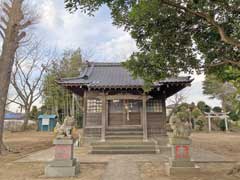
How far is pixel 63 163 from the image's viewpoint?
4.95 meters

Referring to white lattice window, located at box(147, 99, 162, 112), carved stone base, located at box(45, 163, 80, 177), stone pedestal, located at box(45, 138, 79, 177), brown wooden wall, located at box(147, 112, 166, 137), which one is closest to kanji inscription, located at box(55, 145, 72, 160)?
stone pedestal, located at box(45, 138, 79, 177)

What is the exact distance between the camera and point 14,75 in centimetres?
2192

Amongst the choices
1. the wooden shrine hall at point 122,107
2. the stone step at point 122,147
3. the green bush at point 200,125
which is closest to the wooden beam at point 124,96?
the wooden shrine hall at point 122,107

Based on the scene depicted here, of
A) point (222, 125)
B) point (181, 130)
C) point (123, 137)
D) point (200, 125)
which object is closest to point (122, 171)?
point (181, 130)

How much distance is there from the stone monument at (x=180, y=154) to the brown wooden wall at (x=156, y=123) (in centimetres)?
Result: 471

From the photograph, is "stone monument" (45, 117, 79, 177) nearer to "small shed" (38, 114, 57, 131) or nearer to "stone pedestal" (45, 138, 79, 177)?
"stone pedestal" (45, 138, 79, 177)

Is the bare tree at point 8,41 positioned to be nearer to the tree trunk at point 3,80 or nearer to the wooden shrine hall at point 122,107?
the tree trunk at point 3,80

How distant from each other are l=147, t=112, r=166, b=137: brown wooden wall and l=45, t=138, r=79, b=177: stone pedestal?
218 inches

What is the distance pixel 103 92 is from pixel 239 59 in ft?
19.6

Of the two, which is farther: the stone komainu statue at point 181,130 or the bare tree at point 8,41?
the bare tree at point 8,41

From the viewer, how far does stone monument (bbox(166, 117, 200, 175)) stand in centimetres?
487

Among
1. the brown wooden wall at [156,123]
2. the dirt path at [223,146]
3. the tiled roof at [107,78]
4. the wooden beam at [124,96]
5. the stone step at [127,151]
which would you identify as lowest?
the dirt path at [223,146]

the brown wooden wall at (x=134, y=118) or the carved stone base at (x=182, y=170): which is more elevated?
the brown wooden wall at (x=134, y=118)

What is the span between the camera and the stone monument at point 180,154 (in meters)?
4.87
